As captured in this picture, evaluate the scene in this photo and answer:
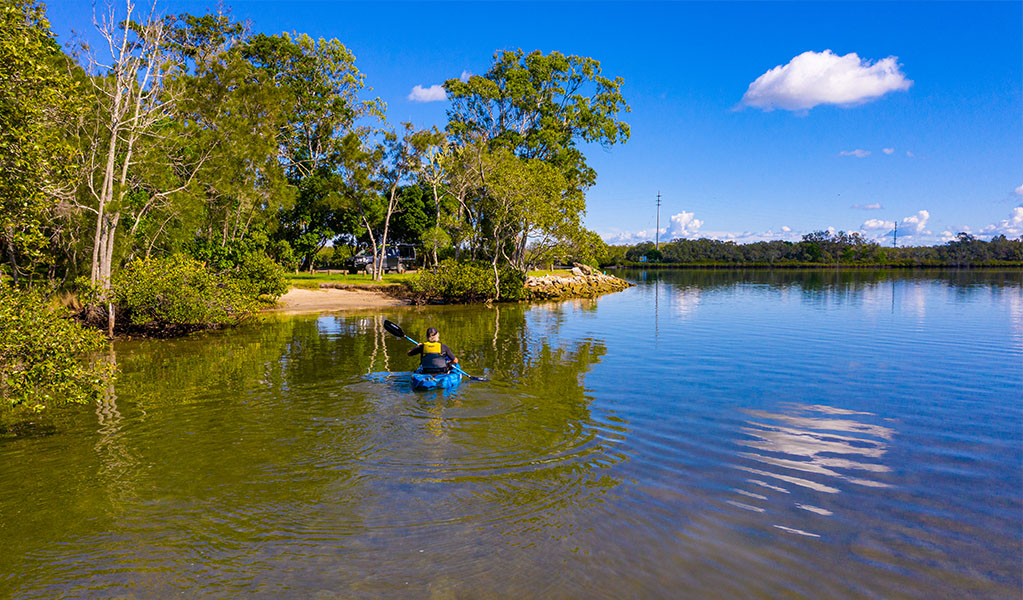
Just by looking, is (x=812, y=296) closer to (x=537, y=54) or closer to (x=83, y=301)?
(x=537, y=54)

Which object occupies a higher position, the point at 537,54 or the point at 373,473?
the point at 537,54

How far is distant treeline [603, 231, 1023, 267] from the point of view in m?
144

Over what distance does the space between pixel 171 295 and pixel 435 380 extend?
15.3 metres

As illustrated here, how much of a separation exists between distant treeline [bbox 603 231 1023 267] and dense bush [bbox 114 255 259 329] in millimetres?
116632

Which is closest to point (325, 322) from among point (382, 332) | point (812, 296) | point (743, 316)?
point (382, 332)

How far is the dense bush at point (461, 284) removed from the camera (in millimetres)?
41844

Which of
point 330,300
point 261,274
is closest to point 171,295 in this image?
point 261,274

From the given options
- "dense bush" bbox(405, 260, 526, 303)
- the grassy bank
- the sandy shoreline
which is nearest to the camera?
the sandy shoreline

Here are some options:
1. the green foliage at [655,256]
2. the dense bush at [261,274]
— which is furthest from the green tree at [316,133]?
the green foliage at [655,256]

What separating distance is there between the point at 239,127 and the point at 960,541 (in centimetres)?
3426

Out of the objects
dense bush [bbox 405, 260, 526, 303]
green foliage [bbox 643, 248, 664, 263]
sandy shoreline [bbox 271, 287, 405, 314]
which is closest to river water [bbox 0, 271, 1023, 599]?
sandy shoreline [bbox 271, 287, 405, 314]

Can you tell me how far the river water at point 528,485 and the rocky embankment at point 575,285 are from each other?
105 feet

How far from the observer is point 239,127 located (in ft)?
106

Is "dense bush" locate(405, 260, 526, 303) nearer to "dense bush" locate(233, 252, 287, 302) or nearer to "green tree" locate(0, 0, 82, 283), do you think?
"dense bush" locate(233, 252, 287, 302)
